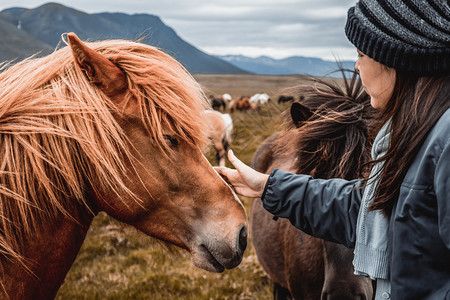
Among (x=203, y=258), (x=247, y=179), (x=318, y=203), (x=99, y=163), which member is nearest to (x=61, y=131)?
(x=99, y=163)

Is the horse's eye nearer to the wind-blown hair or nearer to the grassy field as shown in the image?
the wind-blown hair

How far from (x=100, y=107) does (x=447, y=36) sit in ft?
4.39

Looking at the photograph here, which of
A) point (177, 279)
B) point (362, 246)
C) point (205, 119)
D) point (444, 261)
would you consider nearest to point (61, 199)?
point (205, 119)

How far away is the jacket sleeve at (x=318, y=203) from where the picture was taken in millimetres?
1749

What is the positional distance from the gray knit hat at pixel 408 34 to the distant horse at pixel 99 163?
85 centimetres

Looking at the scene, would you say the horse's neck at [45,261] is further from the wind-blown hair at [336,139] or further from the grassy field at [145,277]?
the grassy field at [145,277]

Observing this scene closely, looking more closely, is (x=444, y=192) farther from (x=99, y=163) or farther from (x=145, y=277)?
(x=145, y=277)

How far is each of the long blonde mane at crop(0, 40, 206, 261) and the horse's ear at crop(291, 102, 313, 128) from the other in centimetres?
112

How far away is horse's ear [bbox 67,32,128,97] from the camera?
1.47 metres

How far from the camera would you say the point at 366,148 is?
2381 millimetres

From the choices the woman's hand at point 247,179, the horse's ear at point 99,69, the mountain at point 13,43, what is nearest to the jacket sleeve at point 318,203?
the woman's hand at point 247,179

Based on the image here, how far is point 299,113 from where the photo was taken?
269 centimetres

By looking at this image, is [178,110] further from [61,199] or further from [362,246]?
[362,246]

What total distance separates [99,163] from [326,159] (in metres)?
1.56
